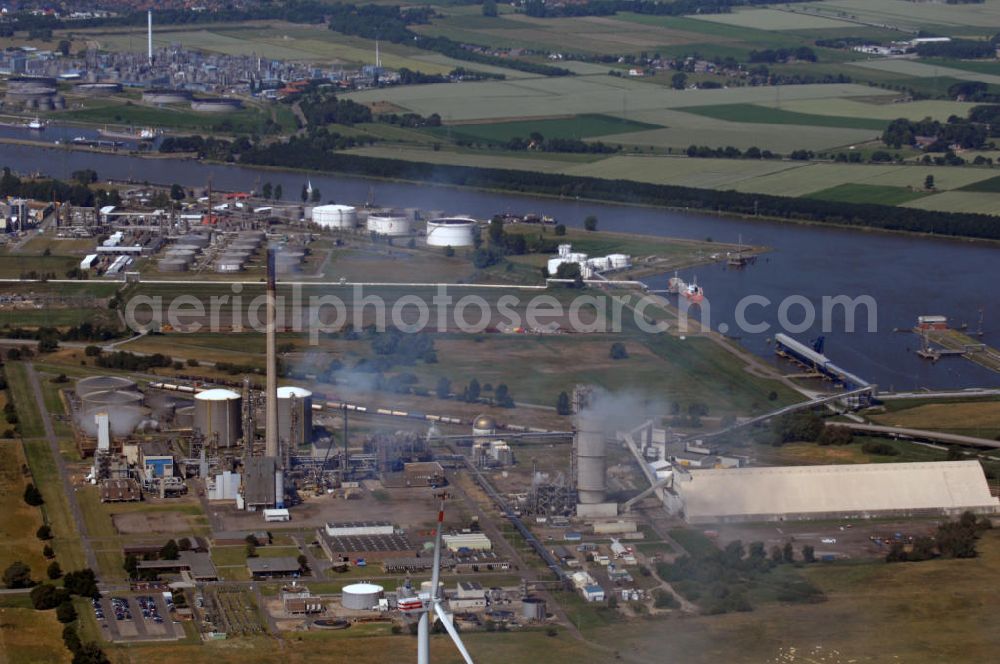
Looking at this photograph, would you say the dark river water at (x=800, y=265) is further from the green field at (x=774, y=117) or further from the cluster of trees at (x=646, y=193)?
the green field at (x=774, y=117)

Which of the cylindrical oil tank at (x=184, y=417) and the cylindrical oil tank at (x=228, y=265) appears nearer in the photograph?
the cylindrical oil tank at (x=184, y=417)

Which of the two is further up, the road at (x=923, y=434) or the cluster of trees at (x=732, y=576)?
the cluster of trees at (x=732, y=576)

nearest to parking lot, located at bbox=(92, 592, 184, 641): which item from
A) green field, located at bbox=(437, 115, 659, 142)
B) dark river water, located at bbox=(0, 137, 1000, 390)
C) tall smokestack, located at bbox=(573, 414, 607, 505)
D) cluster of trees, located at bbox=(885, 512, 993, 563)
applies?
tall smokestack, located at bbox=(573, 414, 607, 505)

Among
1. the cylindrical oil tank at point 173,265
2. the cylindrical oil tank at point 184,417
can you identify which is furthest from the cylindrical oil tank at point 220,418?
the cylindrical oil tank at point 173,265

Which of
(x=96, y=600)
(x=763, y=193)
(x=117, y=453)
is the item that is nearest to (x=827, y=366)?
(x=117, y=453)

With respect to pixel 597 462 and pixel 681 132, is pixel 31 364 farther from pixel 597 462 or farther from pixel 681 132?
pixel 681 132

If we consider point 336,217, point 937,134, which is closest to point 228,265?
point 336,217

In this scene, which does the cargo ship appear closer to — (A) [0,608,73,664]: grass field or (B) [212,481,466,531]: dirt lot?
(B) [212,481,466,531]: dirt lot
